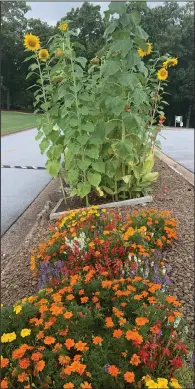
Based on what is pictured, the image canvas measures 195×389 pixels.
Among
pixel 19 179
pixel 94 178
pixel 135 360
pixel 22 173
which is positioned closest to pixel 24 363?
pixel 135 360

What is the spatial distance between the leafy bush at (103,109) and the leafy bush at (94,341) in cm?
177

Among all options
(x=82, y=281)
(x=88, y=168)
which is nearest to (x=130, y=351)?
(x=82, y=281)

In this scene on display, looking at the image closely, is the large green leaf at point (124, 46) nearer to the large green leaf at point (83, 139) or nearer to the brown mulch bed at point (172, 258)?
the large green leaf at point (83, 139)

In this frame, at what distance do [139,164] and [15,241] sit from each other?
1.45 metres

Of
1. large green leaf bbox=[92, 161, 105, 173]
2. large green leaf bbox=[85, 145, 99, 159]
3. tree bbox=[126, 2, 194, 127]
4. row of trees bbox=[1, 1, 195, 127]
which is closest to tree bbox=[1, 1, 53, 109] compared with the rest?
row of trees bbox=[1, 1, 195, 127]

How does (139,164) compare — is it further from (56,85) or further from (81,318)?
(81,318)

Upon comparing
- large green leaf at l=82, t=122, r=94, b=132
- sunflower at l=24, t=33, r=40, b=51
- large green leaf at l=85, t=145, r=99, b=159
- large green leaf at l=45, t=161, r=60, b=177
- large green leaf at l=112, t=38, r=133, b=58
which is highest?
large green leaf at l=112, t=38, r=133, b=58

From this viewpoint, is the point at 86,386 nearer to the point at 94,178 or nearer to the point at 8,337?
the point at 8,337

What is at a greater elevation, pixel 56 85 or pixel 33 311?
pixel 56 85

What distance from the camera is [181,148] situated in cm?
959

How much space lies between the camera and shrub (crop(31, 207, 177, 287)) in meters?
2.25

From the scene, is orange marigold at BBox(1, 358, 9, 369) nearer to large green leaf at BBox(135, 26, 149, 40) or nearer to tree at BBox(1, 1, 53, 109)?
tree at BBox(1, 1, 53, 109)

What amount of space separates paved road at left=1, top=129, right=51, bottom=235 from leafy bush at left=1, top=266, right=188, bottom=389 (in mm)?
2462

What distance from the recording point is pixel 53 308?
1676 millimetres
